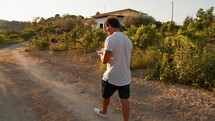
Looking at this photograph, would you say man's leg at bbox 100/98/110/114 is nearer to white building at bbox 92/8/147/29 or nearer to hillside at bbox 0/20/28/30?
white building at bbox 92/8/147/29

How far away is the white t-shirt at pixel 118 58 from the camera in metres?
4.52

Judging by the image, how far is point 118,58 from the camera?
4.60 m

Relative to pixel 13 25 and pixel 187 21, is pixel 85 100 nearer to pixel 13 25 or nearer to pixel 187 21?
pixel 187 21

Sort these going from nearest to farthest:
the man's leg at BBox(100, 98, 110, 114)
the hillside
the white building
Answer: the man's leg at BBox(100, 98, 110, 114) < the white building < the hillside

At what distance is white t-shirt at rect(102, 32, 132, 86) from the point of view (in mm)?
4516

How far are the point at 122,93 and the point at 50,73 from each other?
612 cm

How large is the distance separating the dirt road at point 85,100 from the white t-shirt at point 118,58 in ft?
3.59

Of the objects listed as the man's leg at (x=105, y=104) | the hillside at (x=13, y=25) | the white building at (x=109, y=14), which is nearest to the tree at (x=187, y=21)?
the white building at (x=109, y=14)

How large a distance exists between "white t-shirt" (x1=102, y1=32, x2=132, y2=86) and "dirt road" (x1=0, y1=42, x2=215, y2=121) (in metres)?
1.09

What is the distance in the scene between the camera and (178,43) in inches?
324

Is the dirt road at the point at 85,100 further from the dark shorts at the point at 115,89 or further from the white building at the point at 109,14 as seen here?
the white building at the point at 109,14

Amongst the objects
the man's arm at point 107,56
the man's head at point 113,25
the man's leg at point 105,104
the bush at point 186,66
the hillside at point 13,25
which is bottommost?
the man's leg at point 105,104

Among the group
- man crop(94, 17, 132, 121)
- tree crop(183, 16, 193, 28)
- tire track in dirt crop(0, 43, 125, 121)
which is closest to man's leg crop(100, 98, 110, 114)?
tire track in dirt crop(0, 43, 125, 121)

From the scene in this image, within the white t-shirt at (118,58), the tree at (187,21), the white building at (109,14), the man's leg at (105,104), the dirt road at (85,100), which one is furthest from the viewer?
the white building at (109,14)
